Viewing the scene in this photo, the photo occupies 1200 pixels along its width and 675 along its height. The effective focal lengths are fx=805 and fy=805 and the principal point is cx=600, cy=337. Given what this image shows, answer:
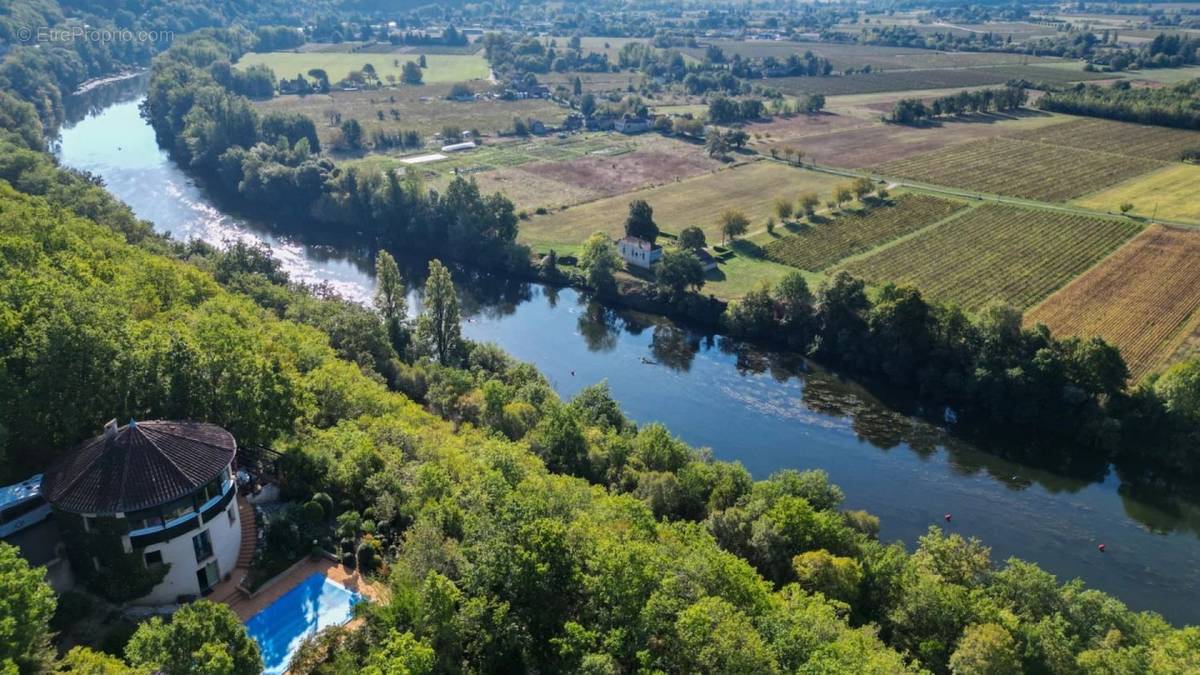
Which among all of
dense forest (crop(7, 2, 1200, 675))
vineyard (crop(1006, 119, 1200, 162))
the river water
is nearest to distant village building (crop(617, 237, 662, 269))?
the river water

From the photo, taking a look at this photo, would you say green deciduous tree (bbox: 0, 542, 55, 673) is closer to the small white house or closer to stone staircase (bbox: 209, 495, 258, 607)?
stone staircase (bbox: 209, 495, 258, 607)

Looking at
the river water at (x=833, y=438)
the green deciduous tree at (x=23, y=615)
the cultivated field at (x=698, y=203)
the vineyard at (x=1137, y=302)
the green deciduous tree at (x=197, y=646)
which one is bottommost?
the river water at (x=833, y=438)

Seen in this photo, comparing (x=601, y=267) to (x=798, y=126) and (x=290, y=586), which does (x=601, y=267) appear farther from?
(x=798, y=126)

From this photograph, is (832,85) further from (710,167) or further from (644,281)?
(644,281)

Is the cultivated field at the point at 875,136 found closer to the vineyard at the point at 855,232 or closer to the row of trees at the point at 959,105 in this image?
the row of trees at the point at 959,105

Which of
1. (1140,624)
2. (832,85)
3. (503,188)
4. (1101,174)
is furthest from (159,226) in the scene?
(832,85)

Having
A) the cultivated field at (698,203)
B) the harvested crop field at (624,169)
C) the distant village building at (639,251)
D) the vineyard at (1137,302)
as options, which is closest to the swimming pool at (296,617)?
the distant village building at (639,251)

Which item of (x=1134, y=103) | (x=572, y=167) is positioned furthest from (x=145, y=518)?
(x=1134, y=103)
